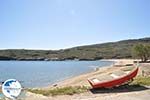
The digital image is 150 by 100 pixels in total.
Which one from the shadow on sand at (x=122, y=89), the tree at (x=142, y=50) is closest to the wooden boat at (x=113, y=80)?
the shadow on sand at (x=122, y=89)

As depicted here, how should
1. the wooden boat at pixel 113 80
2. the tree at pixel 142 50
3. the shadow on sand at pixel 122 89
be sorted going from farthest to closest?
the tree at pixel 142 50 < the wooden boat at pixel 113 80 < the shadow on sand at pixel 122 89

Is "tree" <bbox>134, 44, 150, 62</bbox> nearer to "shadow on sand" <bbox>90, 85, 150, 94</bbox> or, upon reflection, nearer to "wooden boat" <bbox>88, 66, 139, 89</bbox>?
"wooden boat" <bbox>88, 66, 139, 89</bbox>

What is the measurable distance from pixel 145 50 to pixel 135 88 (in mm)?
88772

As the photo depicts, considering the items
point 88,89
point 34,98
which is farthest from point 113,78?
point 34,98

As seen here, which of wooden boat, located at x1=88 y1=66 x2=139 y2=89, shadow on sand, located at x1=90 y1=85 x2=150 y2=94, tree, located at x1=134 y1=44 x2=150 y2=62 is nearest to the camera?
shadow on sand, located at x1=90 y1=85 x2=150 y2=94

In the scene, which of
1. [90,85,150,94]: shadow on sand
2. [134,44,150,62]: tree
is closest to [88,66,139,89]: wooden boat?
[90,85,150,94]: shadow on sand

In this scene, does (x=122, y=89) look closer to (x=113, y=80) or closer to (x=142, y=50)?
(x=113, y=80)

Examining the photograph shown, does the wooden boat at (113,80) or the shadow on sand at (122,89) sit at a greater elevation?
the wooden boat at (113,80)

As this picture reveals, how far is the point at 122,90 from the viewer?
22.2 meters

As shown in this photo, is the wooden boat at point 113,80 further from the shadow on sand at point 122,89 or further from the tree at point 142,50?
the tree at point 142,50

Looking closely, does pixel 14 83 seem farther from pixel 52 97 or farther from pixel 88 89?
pixel 88 89

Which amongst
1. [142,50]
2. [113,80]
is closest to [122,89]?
[113,80]

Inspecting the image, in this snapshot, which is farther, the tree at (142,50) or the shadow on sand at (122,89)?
the tree at (142,50)

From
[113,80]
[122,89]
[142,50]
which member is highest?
[142,50]
